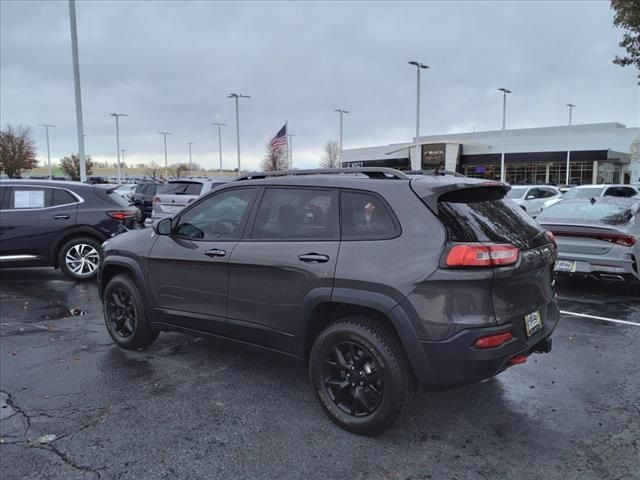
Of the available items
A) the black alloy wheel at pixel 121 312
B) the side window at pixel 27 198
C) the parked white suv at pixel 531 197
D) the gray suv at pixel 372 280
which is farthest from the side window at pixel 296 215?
the parked white suv at pixel 531 197

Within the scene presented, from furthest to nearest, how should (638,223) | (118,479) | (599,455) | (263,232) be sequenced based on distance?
(638,223), (263,232), (599,455), (118,479)

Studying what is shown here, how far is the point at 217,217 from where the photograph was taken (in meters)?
4.52

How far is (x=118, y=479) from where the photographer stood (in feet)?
9.84

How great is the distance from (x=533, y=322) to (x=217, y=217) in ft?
8.70

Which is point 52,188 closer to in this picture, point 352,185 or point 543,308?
point 352,185

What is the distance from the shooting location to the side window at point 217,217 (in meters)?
4.31

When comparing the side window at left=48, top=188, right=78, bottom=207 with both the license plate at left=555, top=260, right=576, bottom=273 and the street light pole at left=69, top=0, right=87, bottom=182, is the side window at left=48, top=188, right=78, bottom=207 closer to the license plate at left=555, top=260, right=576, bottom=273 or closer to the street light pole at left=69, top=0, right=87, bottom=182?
the license plate at left=555, top=260, right=576, bottom=273

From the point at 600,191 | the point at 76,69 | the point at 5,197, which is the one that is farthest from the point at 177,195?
the point at 600,191

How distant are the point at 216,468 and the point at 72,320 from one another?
411 cm

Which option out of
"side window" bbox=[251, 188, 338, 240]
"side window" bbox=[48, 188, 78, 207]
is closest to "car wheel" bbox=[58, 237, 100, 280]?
"side window" bbox=[48, 188, 78, 207]

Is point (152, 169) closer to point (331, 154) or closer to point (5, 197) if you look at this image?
point (331, 154)

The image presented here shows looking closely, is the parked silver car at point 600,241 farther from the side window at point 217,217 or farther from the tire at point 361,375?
the side window at point 217,217

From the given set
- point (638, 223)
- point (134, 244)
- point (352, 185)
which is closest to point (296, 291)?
point (352, 185)

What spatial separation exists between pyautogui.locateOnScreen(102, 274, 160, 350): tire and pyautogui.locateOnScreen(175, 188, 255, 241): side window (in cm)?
88
